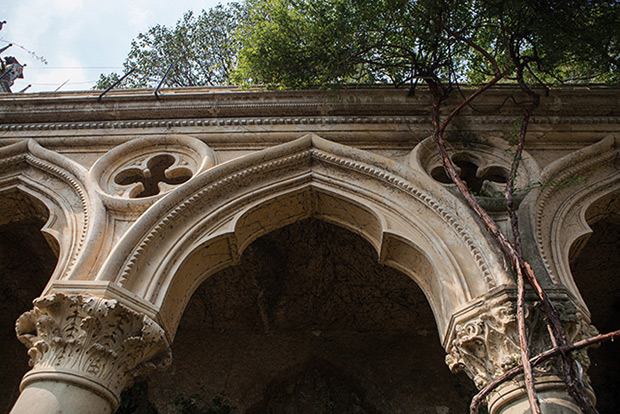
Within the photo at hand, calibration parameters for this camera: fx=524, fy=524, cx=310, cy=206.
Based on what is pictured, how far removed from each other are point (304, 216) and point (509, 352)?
7.01 ft

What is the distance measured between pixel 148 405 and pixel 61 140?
9.96ft

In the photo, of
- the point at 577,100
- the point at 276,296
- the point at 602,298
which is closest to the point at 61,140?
the point at 276,296

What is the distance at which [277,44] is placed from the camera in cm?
544

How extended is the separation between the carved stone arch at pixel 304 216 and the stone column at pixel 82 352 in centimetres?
23

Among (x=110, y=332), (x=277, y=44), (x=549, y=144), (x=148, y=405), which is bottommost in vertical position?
(x=110, y=332)

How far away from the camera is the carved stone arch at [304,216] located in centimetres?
367

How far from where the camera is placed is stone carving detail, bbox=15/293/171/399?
3.24m

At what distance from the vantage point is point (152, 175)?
501 centimetres

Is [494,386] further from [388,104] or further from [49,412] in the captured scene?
[388,104]

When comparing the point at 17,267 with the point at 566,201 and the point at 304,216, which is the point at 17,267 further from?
the point at 566,201

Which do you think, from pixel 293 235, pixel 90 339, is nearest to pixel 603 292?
pixel 293 235

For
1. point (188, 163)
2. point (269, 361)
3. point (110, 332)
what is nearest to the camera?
point (110, 332)

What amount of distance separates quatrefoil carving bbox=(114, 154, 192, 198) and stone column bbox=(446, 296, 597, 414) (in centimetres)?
272

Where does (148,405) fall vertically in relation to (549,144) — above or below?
below
